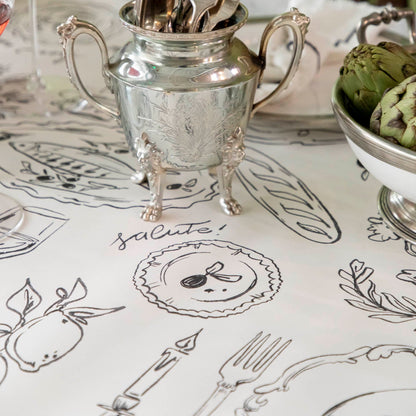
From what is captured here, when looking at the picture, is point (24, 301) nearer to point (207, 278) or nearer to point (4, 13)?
point (207, 278)

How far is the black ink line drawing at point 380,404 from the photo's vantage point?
0.48 metres

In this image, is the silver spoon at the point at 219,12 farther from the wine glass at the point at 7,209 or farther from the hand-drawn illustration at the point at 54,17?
the hand-drawn illustration at the point at 54,17

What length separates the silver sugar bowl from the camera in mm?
633

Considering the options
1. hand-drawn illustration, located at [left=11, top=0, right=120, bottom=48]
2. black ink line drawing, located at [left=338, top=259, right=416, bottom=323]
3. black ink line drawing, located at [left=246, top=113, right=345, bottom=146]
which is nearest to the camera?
black ink line drawing, located at [left=338, top=259, right=416, bottom=323]

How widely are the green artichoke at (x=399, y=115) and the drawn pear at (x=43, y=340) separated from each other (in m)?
0.34

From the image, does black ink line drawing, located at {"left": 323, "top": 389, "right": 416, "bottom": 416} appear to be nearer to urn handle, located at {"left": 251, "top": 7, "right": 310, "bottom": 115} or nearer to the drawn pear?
the drawn pear

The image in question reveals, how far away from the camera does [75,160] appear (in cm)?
81

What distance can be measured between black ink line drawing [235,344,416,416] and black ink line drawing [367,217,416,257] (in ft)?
0.49

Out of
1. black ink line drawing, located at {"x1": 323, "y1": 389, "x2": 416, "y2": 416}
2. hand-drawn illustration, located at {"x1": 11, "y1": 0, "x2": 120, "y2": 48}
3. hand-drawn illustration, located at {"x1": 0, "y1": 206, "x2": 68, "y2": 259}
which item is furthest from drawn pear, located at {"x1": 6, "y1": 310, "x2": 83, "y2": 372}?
hand-drawn illustration, located at {"x1": 11, "y1": 0, "x2": 120, "y2": 48}

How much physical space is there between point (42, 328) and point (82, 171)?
0.91ft

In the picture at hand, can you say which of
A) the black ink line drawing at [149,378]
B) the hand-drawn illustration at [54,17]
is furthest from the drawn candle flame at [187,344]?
the hand-drawn illustration at [54,17]

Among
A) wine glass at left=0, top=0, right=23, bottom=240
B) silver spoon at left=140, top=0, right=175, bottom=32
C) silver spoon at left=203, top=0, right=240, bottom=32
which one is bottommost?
wine glass at left=0, top=0, right=23, bottom=240

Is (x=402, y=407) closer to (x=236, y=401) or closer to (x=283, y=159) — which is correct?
(x=236, y=401)

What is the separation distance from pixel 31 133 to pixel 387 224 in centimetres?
47
